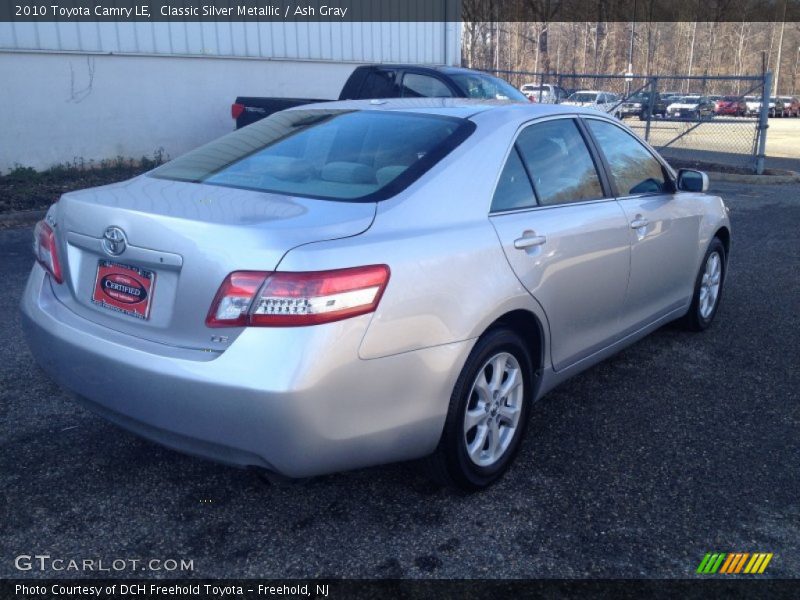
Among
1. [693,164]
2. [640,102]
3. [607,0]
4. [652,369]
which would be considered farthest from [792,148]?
[607,0]

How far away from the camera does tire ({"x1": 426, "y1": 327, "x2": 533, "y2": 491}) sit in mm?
3021

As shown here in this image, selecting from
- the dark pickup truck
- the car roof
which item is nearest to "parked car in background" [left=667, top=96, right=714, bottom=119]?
the dark pickup truck

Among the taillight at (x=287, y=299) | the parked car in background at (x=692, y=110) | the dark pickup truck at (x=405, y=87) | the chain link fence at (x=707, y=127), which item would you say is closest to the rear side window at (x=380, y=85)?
the dark pickup truck at (x=405, y=87)

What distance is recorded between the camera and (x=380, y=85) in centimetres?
1091

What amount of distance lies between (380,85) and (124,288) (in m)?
8.62

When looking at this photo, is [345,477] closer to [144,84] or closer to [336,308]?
[336,308]

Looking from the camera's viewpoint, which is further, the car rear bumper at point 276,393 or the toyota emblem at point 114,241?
the toyota emblem at point 114,241

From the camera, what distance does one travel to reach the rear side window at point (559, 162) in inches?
144

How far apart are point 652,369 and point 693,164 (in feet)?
43.0

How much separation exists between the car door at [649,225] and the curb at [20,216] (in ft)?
22.2

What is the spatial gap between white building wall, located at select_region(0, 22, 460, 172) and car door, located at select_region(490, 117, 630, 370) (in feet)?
32.0

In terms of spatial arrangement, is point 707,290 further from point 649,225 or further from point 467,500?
point 467,500

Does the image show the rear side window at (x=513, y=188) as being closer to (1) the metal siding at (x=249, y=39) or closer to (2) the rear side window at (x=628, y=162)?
(2) the rear side window at (x=628, y=162)

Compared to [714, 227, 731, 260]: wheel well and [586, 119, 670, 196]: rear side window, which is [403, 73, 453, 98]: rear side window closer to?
[714, 227, 731, 260]: wheel well
